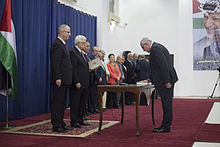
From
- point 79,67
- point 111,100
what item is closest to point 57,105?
point 79,67

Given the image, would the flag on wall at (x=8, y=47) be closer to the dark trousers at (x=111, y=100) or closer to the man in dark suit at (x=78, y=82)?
the man in dark suit at (x=78, y=82)

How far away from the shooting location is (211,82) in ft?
42.6

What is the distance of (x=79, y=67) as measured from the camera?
4.95 m

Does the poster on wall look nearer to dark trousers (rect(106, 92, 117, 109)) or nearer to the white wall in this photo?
the white wall

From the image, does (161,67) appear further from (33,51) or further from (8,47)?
(33,51)

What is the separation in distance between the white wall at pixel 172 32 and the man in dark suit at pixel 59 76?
8182 mm

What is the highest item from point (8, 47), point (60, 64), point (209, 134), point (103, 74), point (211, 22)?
point (211, 22)

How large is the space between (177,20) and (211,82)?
2.95 metres

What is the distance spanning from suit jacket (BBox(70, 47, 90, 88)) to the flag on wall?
1.00m

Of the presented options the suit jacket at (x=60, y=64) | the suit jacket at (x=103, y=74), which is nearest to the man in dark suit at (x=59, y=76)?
the suit jacket at (x=60, y=64)

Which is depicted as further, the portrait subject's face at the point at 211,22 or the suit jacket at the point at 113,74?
the portrait subject's face at the point at 211,22

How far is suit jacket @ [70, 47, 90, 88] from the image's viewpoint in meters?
4.88

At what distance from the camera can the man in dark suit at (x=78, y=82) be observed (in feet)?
15.9

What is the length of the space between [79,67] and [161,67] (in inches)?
52.0
